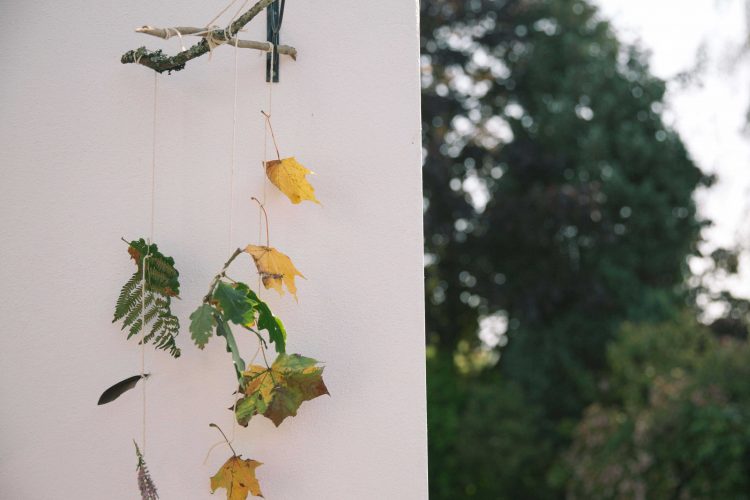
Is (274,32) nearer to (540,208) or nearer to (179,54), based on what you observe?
(179,54)

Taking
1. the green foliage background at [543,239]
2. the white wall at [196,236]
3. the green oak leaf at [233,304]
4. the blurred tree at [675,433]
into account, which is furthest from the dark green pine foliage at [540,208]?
the green oak leaf at [233,304]

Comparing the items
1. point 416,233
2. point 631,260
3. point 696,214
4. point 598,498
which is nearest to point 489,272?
point 631,260

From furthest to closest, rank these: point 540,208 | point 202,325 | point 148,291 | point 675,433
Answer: point 540,208, point 675,433, point 148,291, point 202,325

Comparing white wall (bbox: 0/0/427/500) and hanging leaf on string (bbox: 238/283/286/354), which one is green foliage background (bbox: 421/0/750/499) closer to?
white wall (bbox: 0/0/427/500)

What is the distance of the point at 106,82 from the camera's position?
129 cm

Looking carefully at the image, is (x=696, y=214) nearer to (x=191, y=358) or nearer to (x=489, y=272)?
(x=489, y=272)

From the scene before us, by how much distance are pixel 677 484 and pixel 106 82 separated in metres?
3.38

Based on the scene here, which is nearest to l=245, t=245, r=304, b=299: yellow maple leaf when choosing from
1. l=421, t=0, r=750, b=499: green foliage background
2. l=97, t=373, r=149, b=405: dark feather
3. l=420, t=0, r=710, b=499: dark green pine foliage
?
l=97, t=373, r=149, b=405: dark feather

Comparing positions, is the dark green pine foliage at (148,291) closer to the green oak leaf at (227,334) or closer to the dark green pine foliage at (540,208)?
the green oak leaf at (227,334)

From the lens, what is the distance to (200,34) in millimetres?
1213

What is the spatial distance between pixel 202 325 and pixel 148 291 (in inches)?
6.1

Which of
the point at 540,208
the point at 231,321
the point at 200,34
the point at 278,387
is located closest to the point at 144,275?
the point at 231,321

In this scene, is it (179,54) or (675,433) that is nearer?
(179,54)

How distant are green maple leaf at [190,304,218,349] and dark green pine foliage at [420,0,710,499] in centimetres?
416
